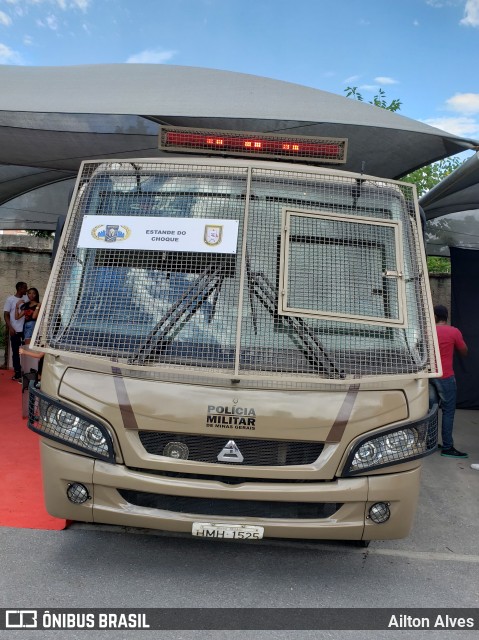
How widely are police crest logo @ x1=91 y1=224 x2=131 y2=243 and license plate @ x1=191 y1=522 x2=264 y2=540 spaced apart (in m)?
1.79

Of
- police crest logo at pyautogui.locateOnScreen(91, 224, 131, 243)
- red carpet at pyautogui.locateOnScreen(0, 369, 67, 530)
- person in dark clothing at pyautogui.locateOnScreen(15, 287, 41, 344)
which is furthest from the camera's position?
person in dark clothing at pyautogui.locateOnScreen(15, 287, 41, 344)

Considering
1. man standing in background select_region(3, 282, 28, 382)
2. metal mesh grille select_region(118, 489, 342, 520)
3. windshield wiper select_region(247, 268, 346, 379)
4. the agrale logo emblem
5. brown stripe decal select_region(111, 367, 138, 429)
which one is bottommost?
metal mesh grille select_region(118, 489, 342, 520)

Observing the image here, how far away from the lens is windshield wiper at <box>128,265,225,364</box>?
3.39 metres

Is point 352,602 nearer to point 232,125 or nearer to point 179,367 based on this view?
point 179,367

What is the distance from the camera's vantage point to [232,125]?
580 cm

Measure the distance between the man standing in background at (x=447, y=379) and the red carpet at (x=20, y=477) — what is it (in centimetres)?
461

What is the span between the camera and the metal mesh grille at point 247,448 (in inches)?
126

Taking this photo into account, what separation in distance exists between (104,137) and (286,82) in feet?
7.68

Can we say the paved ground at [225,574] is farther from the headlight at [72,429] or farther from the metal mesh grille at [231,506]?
the headlight at [72,429]

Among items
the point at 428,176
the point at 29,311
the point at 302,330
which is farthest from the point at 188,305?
the point at 428,176

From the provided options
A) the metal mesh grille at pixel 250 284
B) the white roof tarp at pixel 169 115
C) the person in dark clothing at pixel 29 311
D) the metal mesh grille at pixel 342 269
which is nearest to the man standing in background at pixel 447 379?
the white roof tarp at pixel 169 115

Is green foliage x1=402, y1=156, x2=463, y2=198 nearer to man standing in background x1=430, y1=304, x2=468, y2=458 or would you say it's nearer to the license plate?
man standing in background x1=430, y1=304, x2=468, y2=458

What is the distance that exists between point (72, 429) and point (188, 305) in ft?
3.23

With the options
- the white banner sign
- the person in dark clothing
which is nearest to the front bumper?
the white banner sign
